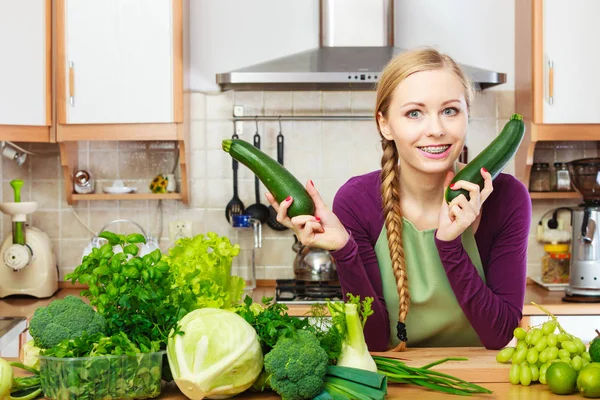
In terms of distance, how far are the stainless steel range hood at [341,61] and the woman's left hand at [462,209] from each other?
1645 millimetres

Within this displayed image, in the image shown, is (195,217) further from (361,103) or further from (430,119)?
(430,119)

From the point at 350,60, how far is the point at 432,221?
1.48m

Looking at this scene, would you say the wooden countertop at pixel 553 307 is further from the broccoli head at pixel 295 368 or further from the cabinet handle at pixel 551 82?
the broccoli head at pixel 295 368

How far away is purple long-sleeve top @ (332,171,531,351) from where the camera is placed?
5.43ft

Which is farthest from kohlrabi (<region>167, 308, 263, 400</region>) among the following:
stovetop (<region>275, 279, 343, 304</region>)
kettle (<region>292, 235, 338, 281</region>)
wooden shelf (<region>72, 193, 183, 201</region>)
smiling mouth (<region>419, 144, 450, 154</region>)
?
wooden shelf (<region>72, 193, 183, 201</region>)

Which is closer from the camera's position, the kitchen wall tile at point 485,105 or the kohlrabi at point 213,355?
the kohlrabi at point 213,355

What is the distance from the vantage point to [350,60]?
324cm

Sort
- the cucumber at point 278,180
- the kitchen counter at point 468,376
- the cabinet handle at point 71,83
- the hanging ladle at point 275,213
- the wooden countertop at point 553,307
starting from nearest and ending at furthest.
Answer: the kitchen counter at point 468,376, the cucumber at point 278,180, the wooden countertop at point 553,307, the cabinet handle at point 71,83, the hanging ladle at point 275,213

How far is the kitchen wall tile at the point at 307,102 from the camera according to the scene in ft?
11.7

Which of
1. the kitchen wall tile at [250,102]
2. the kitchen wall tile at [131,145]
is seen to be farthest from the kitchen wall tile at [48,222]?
the kitchen wall tile at [250,102]

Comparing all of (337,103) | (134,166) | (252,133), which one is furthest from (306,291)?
(134,166)

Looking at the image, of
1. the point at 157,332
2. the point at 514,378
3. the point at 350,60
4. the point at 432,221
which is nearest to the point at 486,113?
the point at 350,60

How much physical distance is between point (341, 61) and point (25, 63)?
1.26m

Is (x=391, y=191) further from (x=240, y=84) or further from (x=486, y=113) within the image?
(x=486, y=113)
